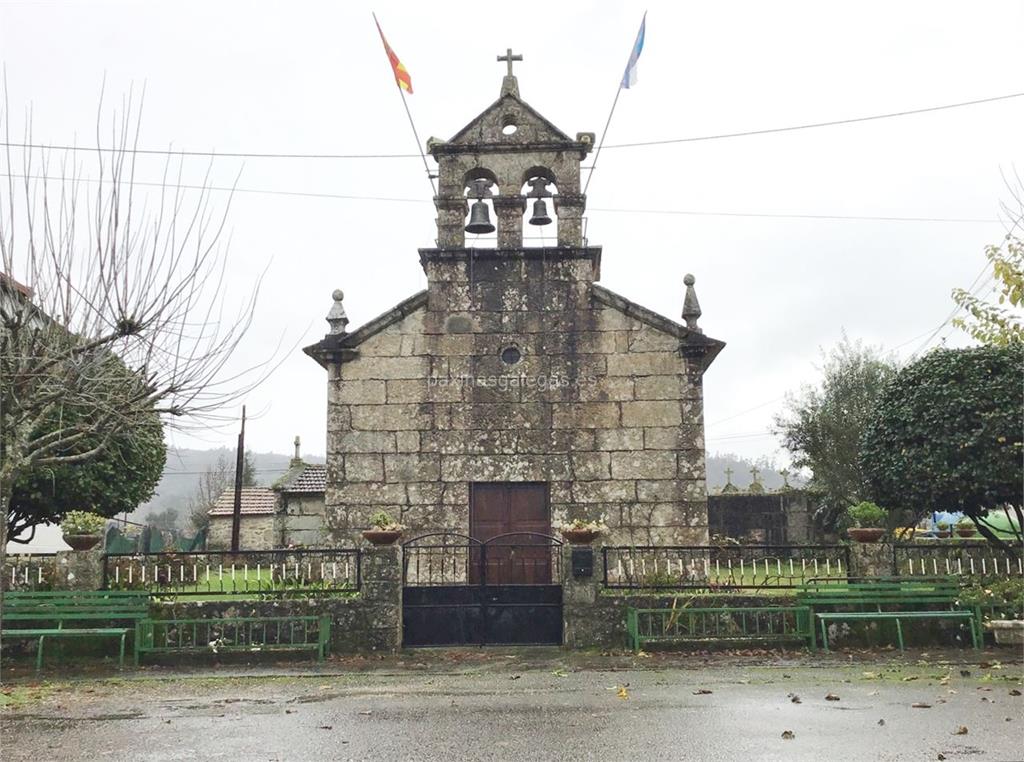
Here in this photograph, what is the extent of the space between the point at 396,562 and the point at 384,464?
3.20 meters

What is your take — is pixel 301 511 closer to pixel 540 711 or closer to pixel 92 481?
pixel 92 481

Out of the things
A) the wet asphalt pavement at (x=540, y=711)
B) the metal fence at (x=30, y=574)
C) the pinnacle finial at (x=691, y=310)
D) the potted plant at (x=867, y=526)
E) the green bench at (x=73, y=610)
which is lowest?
the wet asphalt pavement at (x=540, y=711)

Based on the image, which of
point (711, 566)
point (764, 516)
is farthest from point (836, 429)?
point (711, 566)

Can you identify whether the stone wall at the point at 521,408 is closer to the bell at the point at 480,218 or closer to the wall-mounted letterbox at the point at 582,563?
the bell at the point at 480,218

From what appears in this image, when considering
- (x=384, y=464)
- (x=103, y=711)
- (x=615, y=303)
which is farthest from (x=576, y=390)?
(x=103, y=711)

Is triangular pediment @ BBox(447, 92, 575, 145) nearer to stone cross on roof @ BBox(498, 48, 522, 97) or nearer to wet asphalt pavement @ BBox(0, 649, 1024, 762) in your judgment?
stone cross on roof @ BBox(498, 48, 522, 97)

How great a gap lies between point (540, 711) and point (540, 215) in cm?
944

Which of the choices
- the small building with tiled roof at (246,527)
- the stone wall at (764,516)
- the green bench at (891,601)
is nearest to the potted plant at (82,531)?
the green bench at (891,601)

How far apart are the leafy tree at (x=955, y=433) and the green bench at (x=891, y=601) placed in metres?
2.04

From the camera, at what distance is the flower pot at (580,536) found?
42.4 ft

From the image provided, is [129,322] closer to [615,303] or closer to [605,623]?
[605,623]

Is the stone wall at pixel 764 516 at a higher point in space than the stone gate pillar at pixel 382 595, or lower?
higher

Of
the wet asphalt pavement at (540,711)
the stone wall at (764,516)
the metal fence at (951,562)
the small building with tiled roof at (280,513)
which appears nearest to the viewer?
the wet asphalt pavement at (540,711)

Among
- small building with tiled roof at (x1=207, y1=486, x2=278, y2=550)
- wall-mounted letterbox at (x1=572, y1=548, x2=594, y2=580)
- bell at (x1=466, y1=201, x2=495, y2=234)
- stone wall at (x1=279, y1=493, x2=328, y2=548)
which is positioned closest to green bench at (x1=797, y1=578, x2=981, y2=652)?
A: wall-mounted letterbox at (x1=572, y1=548, x2=594, y2=580)
